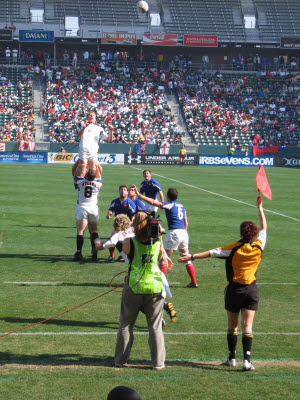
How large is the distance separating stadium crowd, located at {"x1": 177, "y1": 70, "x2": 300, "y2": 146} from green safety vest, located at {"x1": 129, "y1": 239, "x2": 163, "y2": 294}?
2081 inches

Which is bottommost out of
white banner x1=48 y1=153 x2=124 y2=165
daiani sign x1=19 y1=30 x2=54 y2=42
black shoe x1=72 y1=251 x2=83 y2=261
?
white banner x1=48 y1=153 x2=124 y2=165

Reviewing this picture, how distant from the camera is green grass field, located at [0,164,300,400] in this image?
22.2 feet

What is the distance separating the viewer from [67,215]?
73.3 ft

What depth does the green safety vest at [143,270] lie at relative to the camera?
7.22 m

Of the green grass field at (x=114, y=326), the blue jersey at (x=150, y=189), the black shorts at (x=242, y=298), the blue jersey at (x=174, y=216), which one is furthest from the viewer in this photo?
the blue jersey at (x=150, y=189)

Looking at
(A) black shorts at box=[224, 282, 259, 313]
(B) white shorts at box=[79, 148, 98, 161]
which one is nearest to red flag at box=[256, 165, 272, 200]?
(A) black shorts at box=[224, 282, 259, 313]

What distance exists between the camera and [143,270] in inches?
288

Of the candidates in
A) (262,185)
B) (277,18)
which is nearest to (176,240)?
(262,185)

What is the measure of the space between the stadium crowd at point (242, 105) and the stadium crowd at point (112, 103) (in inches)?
115

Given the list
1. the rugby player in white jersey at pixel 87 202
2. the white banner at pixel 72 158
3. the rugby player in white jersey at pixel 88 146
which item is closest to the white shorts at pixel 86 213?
the rugby player in white jersey at pixel 87 202

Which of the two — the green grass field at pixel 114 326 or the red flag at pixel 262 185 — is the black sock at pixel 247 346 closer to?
the green grass field at pixel 114 326

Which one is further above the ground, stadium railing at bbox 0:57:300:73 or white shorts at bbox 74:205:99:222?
stadium railing at bbox 0:57:300:73

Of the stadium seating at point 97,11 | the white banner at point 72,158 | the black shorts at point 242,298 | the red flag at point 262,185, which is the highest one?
the stadium seating at point 97,11

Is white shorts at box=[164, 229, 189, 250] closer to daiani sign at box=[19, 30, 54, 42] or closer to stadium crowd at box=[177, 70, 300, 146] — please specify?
stadium crowd at box=[177, 70, 300, 146]
